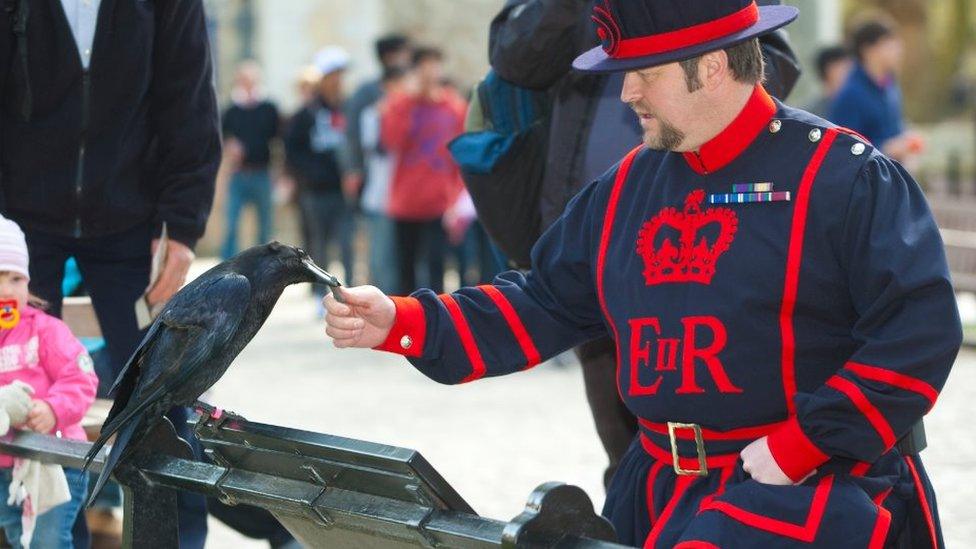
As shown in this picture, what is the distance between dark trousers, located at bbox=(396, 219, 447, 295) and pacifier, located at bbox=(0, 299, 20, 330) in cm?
741

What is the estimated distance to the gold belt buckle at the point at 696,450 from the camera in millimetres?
2906

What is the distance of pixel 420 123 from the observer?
11.3 metres

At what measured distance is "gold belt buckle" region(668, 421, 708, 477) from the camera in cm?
291

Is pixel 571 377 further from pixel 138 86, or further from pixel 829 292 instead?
pixel 829 292

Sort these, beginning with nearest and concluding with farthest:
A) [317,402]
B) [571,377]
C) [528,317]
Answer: [528,317]
[317,402]
[571,377]

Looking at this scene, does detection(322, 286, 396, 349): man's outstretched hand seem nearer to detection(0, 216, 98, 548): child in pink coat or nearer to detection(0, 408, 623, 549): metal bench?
detection(0, 408, 623, 549): metal bench

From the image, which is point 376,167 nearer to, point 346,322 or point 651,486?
point 346,322

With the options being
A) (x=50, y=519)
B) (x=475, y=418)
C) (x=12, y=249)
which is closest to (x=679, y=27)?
(x=12, y=249)

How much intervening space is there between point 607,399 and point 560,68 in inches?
35.8

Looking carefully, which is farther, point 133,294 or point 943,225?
point 943,225

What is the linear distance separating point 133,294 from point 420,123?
711 centimetres

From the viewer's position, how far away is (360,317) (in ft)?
10.5

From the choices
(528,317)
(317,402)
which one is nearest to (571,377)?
(317,402)

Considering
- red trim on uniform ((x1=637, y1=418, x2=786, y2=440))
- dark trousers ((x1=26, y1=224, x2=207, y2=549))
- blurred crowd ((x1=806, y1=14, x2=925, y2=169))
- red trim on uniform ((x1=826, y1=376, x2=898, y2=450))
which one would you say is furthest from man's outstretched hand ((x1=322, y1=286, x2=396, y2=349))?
blurred crowd ((x1=806, y1=14, x2=925, y2=169))
